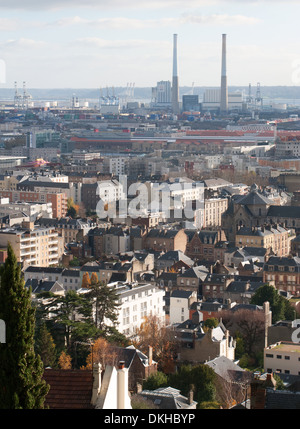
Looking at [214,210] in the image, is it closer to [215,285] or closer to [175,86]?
[215,285]

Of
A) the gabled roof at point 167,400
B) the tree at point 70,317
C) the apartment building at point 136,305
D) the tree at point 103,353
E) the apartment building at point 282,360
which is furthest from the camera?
the apartment building at point 136,305

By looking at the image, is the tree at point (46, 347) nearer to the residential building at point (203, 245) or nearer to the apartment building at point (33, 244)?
the apartment building at point (33, 244)

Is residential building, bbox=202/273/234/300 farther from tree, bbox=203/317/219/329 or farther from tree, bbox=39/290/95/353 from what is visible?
tree, bbox=39/290/95/353

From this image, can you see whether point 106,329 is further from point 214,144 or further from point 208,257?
point 214,144

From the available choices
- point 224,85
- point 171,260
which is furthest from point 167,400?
point 224,85

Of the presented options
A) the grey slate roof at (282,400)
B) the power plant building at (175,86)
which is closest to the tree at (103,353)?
the grey slate roof at (282,400)
